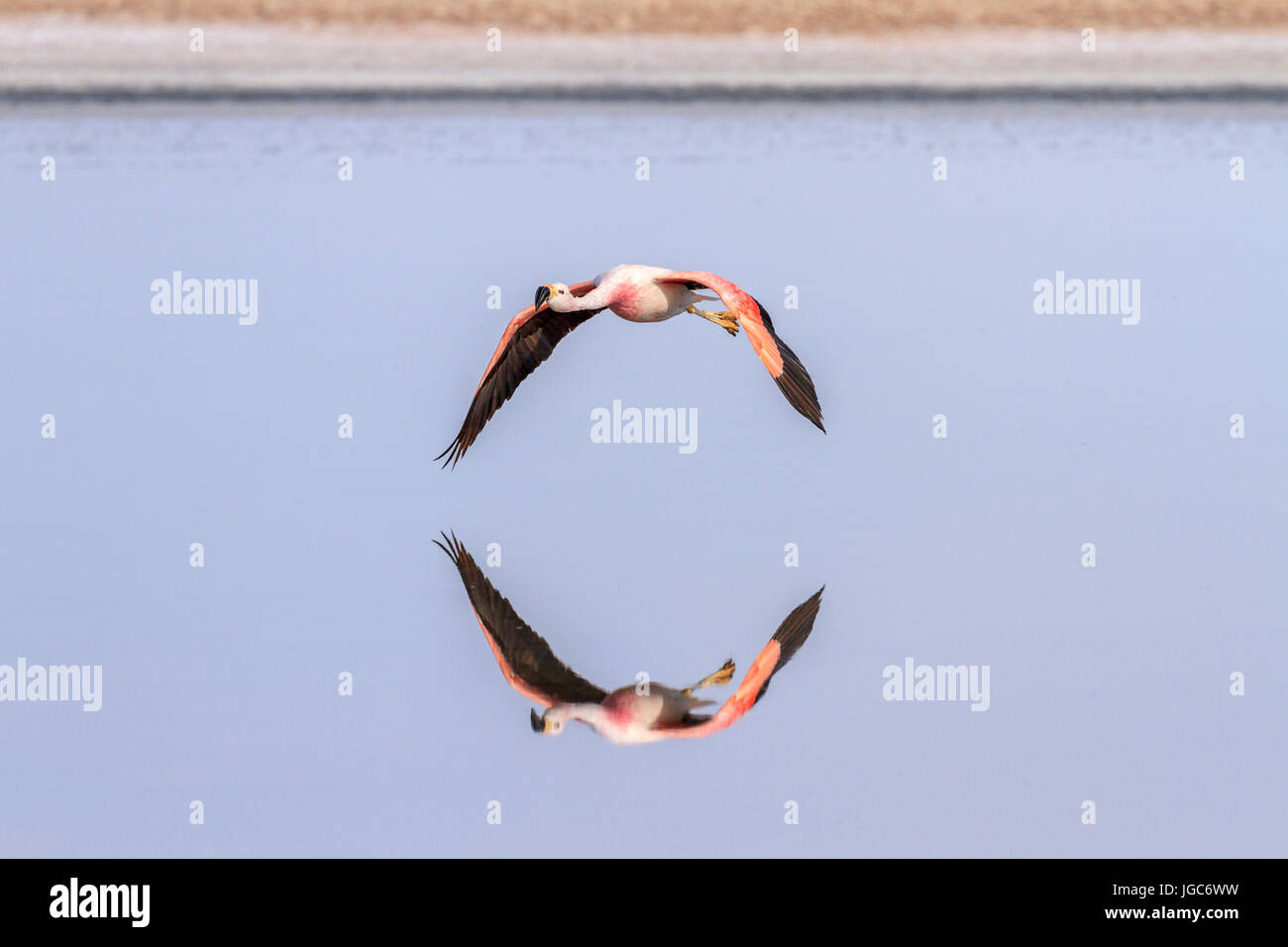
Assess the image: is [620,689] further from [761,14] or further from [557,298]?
[761,14]

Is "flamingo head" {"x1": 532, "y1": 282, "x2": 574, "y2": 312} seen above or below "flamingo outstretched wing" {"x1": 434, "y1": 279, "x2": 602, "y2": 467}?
above

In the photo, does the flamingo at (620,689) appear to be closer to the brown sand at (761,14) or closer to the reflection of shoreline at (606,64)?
the reflection of shoreline at (606,64)

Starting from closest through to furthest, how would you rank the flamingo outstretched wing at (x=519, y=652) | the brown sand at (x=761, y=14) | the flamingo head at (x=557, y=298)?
the flamingo outstretched wing at (x=519, y=652)
the flamingo head at (x=557, y=298)
the brown sand at (x=761, y=14)

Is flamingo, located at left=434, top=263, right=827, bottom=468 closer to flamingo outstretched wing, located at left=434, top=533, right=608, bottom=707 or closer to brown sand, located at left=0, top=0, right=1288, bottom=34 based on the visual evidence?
flamingo outstretched wing, located at left=434, top=533, right=608, bottom=707

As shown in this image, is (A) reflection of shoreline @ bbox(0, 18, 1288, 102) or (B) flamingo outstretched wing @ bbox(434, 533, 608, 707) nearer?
(B) flamingo outstretched wing @ bbox(434, 533, 608, 707)

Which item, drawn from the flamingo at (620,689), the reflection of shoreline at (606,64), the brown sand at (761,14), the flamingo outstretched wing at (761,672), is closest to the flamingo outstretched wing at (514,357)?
the flamingo at (620,689)

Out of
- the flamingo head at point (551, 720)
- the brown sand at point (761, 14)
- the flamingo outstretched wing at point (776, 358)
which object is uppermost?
the brown sand at point (761, 14)

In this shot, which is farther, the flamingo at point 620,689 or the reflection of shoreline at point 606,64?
the reflection of shoreline at point 606,64

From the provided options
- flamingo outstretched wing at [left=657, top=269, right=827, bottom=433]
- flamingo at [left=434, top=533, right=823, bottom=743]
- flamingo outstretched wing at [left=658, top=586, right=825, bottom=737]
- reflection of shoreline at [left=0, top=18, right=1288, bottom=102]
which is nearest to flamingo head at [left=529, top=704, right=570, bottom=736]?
flamingo at [left=434, top=533, right=823, bottom=743]
